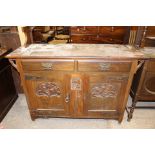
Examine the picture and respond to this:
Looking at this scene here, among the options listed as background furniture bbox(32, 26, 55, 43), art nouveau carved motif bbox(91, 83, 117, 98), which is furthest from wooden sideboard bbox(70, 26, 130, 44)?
art nouveau carved motif bbox(91, 83, 117, 98)

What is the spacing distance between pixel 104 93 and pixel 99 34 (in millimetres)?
2164

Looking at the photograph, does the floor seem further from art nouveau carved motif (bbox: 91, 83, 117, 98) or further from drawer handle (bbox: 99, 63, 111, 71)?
drawer handle (bbox: 99, 63, 111, 71)

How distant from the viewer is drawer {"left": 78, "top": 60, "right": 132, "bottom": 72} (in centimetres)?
140

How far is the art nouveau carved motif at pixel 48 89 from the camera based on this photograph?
157 centimetres

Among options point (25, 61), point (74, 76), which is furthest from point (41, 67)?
point (74, 76)

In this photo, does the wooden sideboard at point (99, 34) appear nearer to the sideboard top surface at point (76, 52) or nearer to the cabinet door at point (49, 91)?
the sideboard top surface at point (76, 52)

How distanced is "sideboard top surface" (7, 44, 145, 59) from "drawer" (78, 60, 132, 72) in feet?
0.24

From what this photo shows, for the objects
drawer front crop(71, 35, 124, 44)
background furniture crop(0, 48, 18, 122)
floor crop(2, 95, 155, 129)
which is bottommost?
floor crop(2, 95, 155, 129)

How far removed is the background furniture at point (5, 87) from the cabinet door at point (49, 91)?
1.55ft

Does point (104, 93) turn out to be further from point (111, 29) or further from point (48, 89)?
point (111, 29)

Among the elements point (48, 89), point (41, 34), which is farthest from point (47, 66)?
point (41, 34)
